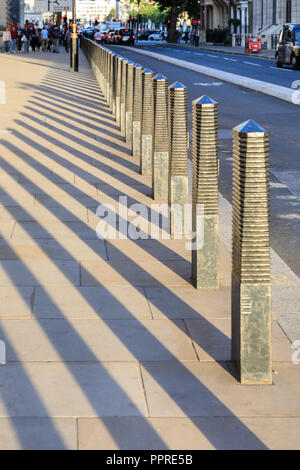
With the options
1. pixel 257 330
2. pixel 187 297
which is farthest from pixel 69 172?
pixel 257 330

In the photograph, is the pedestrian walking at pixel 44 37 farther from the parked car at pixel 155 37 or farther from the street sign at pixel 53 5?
the parked car at pixel 155 37

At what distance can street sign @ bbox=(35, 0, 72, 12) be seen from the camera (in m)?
57.3

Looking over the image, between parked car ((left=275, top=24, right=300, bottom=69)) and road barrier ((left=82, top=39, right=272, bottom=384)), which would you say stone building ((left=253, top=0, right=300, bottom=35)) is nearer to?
parked car ((left=275, top=24, right=300, bottom=69))

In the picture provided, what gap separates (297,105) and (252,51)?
4328cm

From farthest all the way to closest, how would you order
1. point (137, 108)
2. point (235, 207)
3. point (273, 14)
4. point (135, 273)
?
1. point (273, 14)
2. point (137, 108)
3. point (135, 273)
4. point (235, 207)

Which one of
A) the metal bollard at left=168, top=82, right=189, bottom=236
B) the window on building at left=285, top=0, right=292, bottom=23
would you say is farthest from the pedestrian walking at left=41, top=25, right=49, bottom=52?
the metal bollard at left=168, top=82, right=189, bottom=236

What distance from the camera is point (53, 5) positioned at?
60531mm

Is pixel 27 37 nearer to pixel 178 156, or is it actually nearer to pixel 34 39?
pixel 34 39

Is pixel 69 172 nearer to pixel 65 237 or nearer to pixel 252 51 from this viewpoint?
pixel 65 237

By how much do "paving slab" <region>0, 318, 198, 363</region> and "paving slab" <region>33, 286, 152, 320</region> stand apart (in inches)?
4.8

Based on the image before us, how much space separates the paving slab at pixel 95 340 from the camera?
478 centimetres

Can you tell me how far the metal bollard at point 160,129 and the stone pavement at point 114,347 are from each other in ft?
1.19

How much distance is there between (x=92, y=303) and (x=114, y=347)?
33.6 inches

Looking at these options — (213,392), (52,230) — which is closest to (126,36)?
(52,230)
